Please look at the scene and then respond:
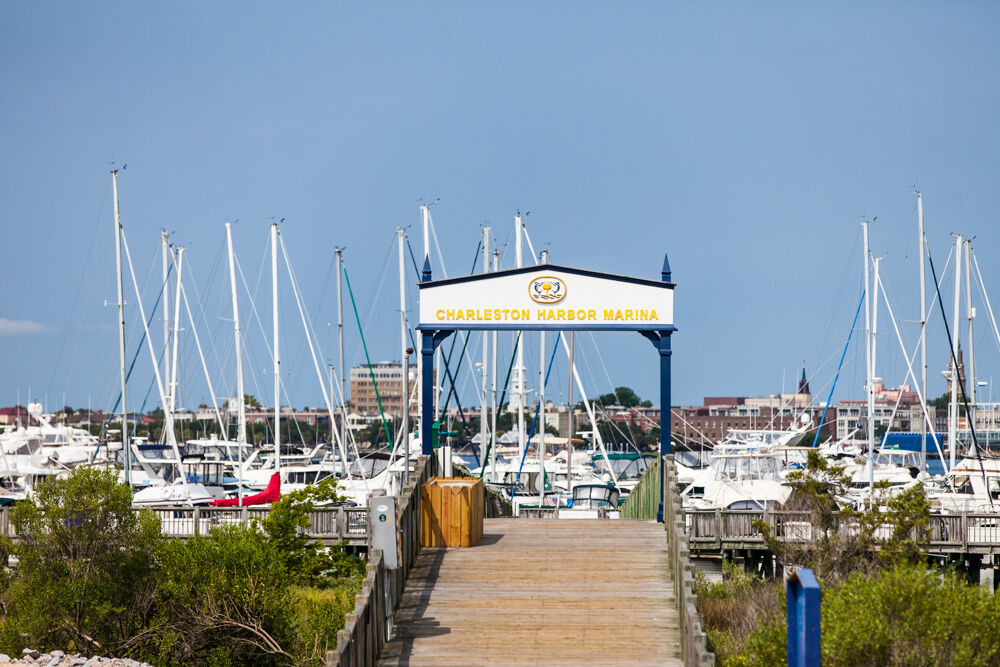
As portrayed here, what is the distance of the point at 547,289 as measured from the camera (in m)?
22.3

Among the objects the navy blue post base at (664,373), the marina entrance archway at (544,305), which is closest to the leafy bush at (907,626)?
the navy blue post base at (664,373)

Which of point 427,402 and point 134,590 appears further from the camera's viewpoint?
point 427,402

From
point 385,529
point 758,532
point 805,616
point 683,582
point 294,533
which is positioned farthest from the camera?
point 758,532

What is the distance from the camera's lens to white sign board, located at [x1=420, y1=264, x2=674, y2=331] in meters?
22.2

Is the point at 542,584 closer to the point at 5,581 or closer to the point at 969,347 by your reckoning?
the point at 5,581

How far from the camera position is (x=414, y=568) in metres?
17.8

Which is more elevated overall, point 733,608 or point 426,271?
point 426,271

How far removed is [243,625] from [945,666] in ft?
35.1

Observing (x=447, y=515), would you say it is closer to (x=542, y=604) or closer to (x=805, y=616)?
(x=542, y=604)

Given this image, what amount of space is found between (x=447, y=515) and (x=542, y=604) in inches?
136

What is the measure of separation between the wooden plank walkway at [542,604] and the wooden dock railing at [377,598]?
9.8 inches

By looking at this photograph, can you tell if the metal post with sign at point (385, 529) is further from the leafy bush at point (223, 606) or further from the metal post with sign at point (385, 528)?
the leafy bush at point (223, 606)

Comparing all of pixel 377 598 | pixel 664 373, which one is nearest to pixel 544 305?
pixel 664 373

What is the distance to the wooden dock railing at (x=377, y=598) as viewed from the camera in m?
13.0
